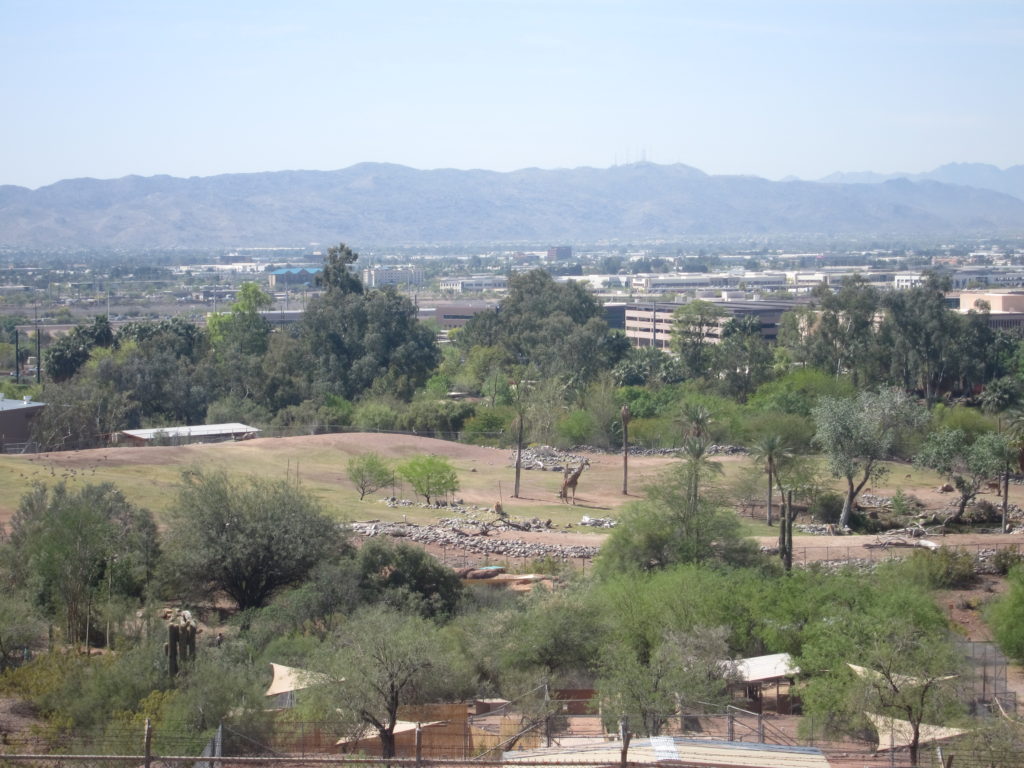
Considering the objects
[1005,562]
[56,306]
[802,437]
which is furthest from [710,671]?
[56,306]

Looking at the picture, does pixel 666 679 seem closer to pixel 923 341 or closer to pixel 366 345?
pixel 923 341

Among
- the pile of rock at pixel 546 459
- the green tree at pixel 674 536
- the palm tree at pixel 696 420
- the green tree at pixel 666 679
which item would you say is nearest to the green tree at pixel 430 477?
the pile of rock at pixel 546 459

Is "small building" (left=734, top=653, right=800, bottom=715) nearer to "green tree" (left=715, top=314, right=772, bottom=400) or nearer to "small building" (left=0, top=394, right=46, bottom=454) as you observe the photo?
"small building" (left=0, top=394, right=46, bottom=454)

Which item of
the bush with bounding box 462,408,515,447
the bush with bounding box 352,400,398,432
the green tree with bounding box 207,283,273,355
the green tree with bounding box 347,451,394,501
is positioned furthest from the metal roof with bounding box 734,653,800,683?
the green tree with bounding box 207,283,273,355

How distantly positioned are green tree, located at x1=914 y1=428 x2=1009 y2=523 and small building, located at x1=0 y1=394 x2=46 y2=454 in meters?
40.5

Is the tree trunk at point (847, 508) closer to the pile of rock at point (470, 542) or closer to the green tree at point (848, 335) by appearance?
the pile of rock at point (470, 542)

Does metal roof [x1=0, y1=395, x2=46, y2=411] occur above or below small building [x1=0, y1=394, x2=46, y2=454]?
above

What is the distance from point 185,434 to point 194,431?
61.6 inches

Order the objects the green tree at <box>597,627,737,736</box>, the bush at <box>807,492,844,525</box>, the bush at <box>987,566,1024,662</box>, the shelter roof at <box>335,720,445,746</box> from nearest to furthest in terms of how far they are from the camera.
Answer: the shelter roof at <box>335,720,445,746</box> → the green tree at <box>597,627,737,736</box> → the bush at <box>987,566,1024,662</box> → the bush at <box>807,492,844,525</box>

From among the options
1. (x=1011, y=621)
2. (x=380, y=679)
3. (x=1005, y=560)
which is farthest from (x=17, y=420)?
(x=1011, y=621)

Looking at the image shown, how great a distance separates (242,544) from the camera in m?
30.8

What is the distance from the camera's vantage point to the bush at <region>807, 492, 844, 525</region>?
48562 mm

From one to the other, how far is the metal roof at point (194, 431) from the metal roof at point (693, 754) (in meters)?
45.1

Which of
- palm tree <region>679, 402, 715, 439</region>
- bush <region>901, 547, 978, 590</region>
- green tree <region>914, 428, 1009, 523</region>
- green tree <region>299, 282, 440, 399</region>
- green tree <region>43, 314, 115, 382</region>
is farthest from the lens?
green tree <region>299, 282, 440, 399</region>
